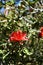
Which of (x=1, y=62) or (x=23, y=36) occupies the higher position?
(x=23, y=36)

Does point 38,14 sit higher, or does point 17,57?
point 38,14

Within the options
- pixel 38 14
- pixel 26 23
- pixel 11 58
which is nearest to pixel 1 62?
pixel 11 58

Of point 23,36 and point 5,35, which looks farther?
point 5,35

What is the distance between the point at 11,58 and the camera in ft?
8.14

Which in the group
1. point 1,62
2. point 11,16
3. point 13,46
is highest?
point 11,16

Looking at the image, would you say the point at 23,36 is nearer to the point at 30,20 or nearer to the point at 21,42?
the point at 21,42

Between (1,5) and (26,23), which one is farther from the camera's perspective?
(1,5)

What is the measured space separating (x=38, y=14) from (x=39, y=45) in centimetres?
36

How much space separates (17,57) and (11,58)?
5 centimetres

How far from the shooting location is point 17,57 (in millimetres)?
2482

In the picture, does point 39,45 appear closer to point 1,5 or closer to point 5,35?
point 5,35

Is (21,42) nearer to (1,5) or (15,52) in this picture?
(15,52)

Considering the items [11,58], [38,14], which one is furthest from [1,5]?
[11,58]

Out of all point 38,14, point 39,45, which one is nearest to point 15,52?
point 39,45
